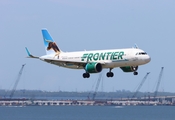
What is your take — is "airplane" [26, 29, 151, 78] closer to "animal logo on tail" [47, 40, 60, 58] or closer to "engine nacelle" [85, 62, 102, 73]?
"engine nacelle" [85, 62, 102, 73]

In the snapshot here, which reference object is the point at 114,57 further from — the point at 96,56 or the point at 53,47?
the point at 53,47

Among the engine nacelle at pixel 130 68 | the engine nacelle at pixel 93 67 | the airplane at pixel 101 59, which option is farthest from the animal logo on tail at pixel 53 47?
the engine nacelle at pixel 130 68

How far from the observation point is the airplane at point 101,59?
126312 mm

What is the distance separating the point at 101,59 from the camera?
131375 mm

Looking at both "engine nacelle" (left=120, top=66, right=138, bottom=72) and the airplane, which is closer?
the airplane

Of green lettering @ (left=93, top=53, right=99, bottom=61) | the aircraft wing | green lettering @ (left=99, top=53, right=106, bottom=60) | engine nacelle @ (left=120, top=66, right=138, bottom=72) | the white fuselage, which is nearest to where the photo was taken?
the white fuselage

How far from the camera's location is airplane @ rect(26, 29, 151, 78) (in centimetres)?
12631

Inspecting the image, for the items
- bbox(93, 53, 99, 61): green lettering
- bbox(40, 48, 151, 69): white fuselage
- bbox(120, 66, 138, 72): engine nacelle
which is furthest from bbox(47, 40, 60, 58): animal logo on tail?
bbox(120, 66, 138, 72): engine nacelle

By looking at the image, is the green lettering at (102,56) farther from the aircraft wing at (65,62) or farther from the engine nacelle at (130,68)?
the engine nacelle at (130,68)

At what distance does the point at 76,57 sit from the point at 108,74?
8978mm

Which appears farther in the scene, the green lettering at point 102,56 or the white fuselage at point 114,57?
the green lettering at point 102,56

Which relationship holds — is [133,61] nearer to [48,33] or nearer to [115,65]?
[115,65]

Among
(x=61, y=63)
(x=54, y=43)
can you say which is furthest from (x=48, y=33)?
(x=61, y=63)

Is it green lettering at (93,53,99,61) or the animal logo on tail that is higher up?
the animal logo on tail
